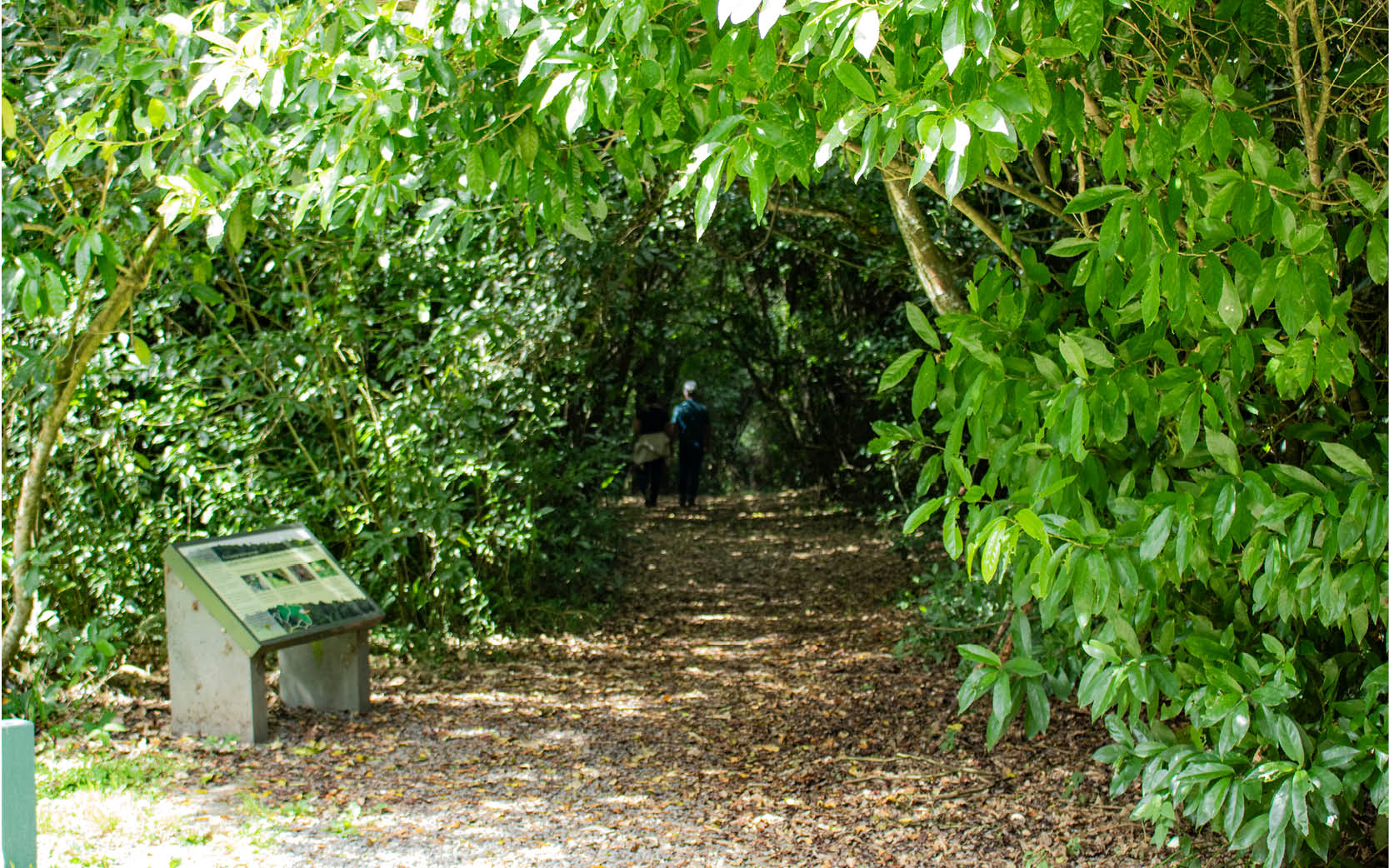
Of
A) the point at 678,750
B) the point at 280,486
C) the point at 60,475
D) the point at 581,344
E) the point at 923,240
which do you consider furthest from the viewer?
the point at 581,344

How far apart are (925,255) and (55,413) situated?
12.2 feet

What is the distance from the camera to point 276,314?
22.4 ft

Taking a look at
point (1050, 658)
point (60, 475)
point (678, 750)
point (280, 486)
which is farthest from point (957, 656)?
point (60, 475)

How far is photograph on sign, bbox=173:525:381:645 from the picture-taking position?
5.27m

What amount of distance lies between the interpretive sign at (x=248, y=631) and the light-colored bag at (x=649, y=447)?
8582 millimetres

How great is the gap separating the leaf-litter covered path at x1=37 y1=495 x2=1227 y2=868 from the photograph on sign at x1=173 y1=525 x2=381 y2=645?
1.71 ft

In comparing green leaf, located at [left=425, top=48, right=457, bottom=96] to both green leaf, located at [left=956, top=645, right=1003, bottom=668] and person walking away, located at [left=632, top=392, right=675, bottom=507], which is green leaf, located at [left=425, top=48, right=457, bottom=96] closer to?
green leaf, located at [left=956, top=645, right=1003, bottom=668]

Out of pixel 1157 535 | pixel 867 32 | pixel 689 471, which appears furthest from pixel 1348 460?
pixel 689 471

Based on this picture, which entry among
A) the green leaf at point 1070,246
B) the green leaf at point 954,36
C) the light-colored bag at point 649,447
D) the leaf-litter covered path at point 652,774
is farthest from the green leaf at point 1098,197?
the light-colored bag at point 649,447

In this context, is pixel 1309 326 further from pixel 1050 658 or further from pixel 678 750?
pixel 678 750

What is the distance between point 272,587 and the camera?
549 cm

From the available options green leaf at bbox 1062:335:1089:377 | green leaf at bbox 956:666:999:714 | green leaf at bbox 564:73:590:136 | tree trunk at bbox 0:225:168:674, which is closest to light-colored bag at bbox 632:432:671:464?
tree trunk at bbox 0:225:168:674

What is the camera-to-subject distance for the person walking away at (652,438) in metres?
14.4

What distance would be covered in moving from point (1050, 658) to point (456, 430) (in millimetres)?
4130
